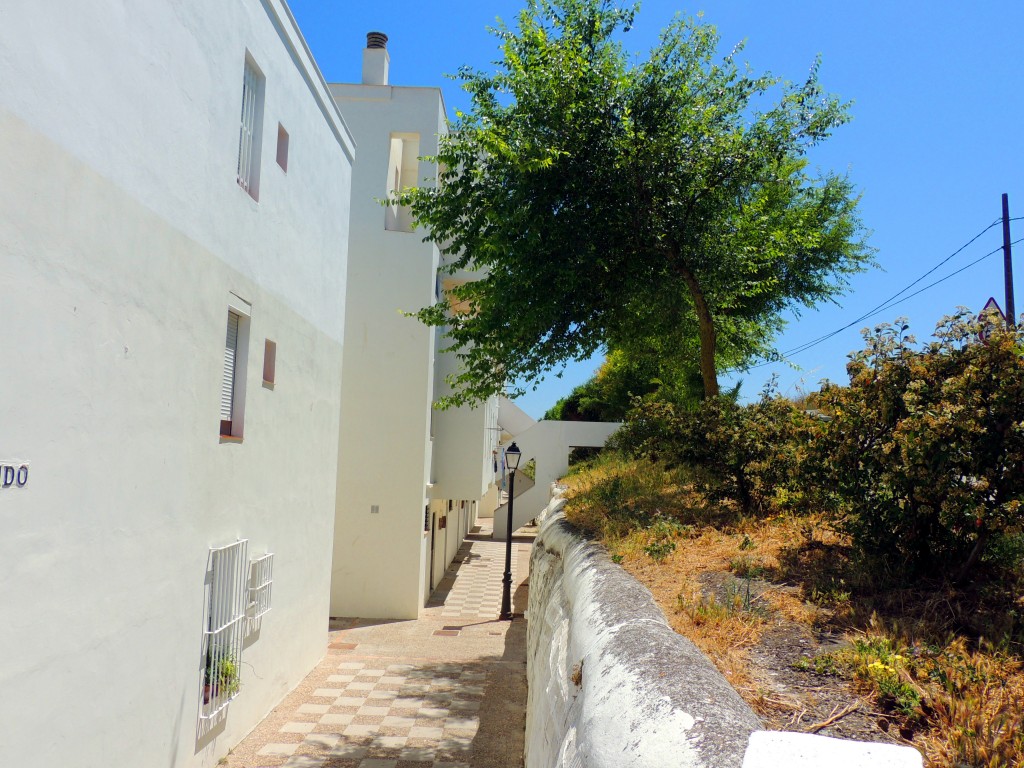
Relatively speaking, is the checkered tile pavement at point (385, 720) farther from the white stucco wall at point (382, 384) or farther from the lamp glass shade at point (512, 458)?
the lamp glass shade at point (512, 458)

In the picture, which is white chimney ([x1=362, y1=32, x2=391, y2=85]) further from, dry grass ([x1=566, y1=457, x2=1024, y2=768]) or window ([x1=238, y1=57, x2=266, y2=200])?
dry grass ([x1=566, y1=457, x2=1024, y2=768])

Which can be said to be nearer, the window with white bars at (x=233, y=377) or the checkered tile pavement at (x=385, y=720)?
the window with white bars at (x=233, y=377)

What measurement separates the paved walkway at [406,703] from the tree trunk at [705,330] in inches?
204

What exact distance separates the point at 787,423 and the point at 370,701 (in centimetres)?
639

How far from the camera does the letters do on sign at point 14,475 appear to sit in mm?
4229

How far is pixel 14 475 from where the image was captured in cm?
434

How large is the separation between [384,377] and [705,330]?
310 inches

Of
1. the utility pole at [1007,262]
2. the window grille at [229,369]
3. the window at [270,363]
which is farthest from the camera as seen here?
the utility pole at [1007,262]

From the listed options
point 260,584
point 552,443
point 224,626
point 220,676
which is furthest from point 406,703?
point 552,443

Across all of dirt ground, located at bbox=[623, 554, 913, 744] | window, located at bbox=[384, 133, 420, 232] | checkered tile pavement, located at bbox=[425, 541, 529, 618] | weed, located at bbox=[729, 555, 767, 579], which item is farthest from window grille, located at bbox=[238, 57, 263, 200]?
checkered tile pavement, located at bbox=[425, 541, 529, 618]

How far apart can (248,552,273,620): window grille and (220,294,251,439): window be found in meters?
1.57

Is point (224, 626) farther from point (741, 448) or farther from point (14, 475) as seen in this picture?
point (741, 448)

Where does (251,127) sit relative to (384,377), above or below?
above

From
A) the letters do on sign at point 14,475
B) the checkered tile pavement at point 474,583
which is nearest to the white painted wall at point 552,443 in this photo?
the checkered tile pavement at point 474,583
